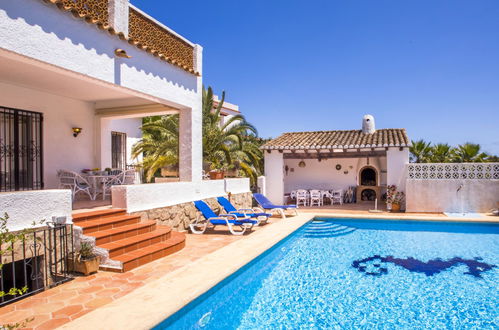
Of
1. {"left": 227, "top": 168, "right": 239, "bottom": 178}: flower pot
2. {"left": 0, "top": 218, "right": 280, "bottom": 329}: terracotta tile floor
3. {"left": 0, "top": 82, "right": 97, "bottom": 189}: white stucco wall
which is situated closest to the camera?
{"left": 0, "top": 218, "right": 280, "bottom": 329}: terracotta tile floor

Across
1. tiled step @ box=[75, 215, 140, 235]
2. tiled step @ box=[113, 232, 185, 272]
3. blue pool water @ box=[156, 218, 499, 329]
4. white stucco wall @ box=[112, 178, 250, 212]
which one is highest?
white stucco wall @ box=[112, 178, 250, 212]

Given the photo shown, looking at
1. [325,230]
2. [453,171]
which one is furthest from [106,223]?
[453,171]

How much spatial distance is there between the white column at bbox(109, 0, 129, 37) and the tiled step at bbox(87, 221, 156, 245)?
463cm

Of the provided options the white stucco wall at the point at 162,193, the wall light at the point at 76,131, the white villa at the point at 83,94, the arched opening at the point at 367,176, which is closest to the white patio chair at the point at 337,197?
the arched opening at the point at 367,176

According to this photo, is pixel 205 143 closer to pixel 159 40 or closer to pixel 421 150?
pixel 159 40

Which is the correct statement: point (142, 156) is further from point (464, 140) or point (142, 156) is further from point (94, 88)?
point (464, 140)

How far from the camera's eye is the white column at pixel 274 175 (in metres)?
18.5

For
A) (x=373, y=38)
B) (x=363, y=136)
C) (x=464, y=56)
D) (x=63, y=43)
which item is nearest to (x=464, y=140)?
(x=464, y=56)

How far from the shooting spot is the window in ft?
46.2

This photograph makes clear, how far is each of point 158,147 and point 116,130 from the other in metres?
2.16

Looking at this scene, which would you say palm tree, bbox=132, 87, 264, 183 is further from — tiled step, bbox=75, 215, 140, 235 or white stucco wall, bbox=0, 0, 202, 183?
tiled step, bbox=75, 215, 140, 235

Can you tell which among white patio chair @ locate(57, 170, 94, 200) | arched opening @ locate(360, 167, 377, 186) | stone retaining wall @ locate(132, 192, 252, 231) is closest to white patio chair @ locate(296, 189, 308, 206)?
arched opening @ locate(360, 167, 377, 186)

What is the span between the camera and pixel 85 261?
20.6 ft

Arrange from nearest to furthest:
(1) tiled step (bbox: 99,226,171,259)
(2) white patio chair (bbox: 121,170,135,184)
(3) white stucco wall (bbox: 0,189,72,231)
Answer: (3) white stucco wall (bbox: 0,189,72,231) < (1) tiled step (bbox: 99,226,171,259) < (2) white patio chair (bbox: 121,170,135,184)
